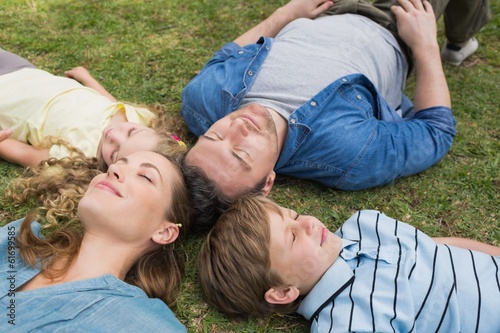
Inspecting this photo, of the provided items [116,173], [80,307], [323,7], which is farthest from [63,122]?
[323,7]

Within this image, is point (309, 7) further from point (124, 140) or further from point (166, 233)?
point (166, 233)

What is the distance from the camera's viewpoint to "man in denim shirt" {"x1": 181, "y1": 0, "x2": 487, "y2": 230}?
280 cm

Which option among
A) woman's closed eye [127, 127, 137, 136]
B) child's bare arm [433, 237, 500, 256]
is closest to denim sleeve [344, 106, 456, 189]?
child's bare arm [433, 237, 500, 256]

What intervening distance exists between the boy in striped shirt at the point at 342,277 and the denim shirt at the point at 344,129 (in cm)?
65

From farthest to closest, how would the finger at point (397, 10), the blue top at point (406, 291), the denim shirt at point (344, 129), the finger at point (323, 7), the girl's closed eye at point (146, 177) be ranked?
the finger at point (323, 7)
the finger at point (397, 10)
the denim shirt at point (344, 129)
the girl's closed eye at point (146, 177)
the blue top at point (406, 291)

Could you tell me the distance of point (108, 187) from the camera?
94.7 inches

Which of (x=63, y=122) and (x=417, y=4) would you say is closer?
(x=63, y=122)

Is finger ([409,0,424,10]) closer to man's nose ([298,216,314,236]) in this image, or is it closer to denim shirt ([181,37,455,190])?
denim shirt ([181,37,455,190])

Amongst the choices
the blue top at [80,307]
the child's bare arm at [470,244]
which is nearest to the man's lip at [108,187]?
the blue top at [80,307]

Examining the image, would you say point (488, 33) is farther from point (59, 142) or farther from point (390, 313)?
point (59, 142)

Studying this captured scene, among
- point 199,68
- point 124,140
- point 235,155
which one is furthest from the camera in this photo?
point 199,68

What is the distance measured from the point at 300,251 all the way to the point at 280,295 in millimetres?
253

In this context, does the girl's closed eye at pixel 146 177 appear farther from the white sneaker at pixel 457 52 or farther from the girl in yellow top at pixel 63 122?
the white sneaker at pixel 457 52

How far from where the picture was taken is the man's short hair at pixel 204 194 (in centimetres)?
273
